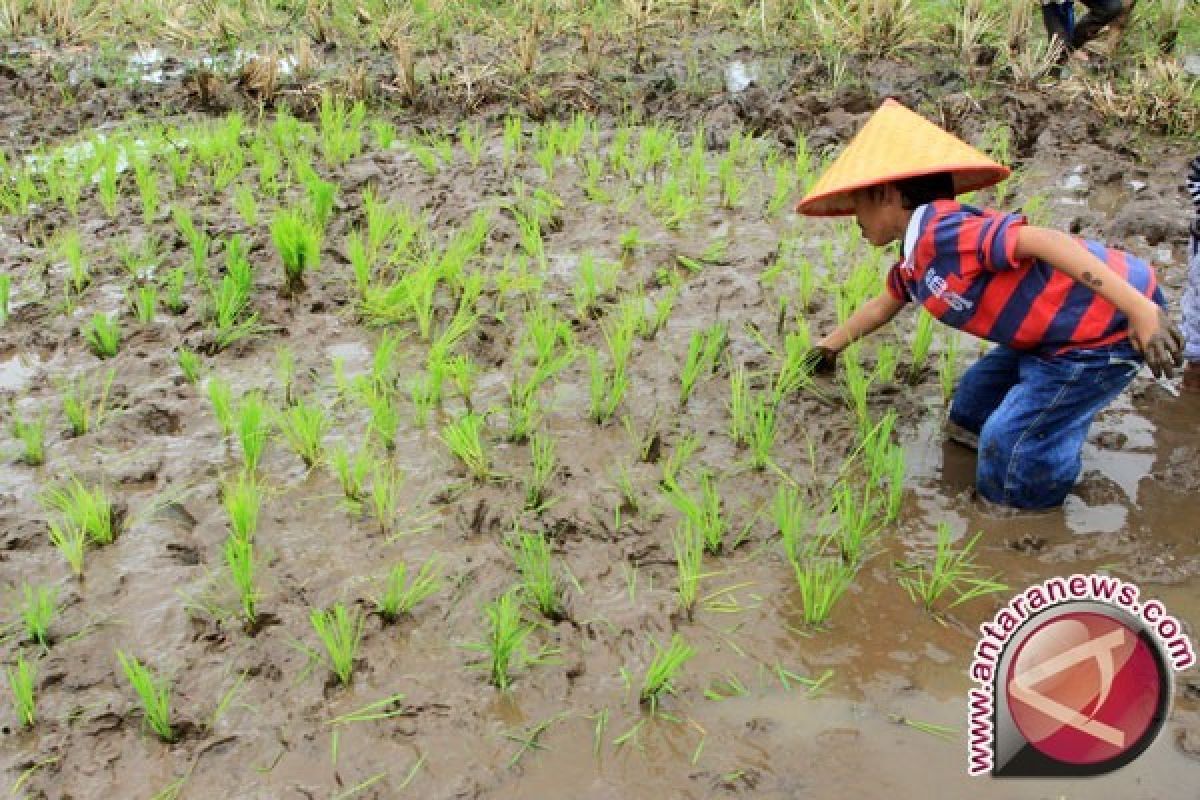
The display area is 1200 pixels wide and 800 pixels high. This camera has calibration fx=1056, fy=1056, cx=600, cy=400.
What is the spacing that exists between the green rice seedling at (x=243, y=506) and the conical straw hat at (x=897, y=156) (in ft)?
4.53

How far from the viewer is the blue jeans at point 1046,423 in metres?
2.28

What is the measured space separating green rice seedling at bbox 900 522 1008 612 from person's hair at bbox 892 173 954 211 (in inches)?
27.9

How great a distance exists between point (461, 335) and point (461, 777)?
1623 millimetres

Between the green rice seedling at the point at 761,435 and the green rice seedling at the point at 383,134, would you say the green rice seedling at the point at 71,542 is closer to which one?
the green rice seedling at the point at 761,435

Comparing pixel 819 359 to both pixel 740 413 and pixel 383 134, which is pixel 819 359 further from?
pixel 383 134

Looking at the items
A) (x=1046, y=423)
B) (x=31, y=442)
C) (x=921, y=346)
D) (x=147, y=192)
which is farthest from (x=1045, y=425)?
(x=147, y=192)

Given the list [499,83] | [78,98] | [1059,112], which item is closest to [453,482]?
[499,83]

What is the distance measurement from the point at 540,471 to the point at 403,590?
463 mm

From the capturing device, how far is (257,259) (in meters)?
3.60

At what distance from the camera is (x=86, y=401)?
Result: 9.16 feet

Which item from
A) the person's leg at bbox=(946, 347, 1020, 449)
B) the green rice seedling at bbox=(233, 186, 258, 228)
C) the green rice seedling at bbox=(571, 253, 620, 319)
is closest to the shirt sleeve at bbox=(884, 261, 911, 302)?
the person's leg at bbox=(946, 347, 1020, 449)

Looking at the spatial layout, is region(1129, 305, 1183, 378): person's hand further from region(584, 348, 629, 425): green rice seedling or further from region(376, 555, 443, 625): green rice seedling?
region(376, 555, 443, 625): green rice seedling

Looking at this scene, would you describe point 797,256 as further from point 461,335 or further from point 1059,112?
point 1059,112

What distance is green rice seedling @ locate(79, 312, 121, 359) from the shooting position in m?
3.03
